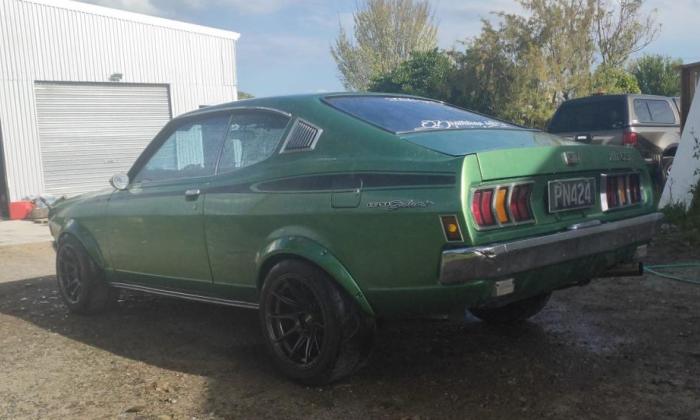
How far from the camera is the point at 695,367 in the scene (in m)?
3.65

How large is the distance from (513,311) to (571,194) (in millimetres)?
1272

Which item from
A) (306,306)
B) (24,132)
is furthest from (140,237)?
(24,132)

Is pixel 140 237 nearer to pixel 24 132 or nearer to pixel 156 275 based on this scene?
pixel 156 275

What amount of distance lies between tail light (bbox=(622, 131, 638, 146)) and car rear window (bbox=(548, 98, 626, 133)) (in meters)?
0.20

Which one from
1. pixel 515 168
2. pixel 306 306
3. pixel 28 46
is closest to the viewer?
pixel 515 168

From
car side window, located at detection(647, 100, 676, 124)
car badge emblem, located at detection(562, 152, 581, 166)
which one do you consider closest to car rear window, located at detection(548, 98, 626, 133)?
car side window, located at detection(647, 100, 676, 124)

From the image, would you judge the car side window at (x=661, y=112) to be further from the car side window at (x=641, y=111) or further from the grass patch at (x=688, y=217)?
the grass patch at (x=688, y=217)

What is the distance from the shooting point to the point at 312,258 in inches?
138

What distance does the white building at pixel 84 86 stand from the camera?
47.4 ft

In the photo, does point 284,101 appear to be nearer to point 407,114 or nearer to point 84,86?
point 407,114

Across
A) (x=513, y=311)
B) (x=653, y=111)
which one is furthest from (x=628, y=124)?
(x=513, y=311)

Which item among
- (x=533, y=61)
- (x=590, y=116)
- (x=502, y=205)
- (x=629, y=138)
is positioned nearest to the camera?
(x=502, y=205)

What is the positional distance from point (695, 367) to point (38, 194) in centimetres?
1447

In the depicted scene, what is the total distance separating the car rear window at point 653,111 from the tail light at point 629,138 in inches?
16.1
